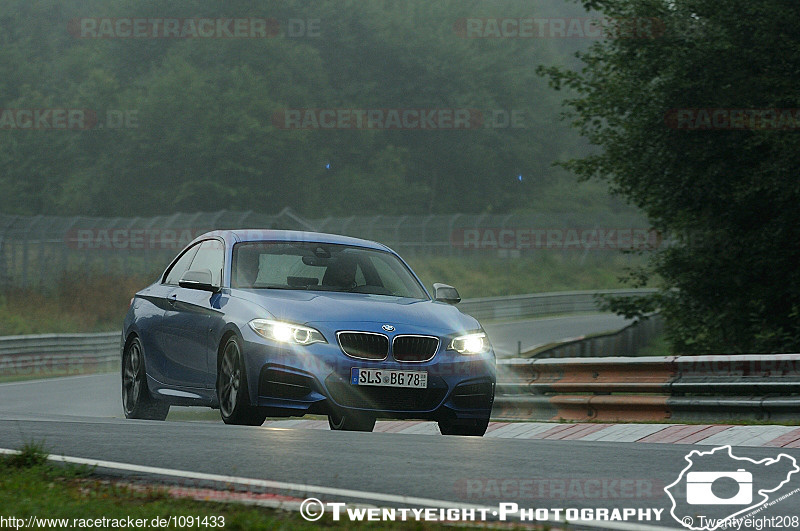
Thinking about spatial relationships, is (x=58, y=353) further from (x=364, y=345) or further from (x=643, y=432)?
(x=364, y=345)

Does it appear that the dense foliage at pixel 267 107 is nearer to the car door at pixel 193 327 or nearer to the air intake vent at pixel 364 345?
the car door at pixel 193 327

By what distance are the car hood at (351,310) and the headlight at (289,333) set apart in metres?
0.06

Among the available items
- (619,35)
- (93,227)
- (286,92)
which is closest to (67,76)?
(286,92)

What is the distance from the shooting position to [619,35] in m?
22.1

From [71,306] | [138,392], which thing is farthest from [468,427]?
[71,306]

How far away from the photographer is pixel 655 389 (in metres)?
12.1

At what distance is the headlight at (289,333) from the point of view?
9.23 metres

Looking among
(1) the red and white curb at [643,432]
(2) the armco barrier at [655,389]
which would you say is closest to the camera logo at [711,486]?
(1) the red and white curb at [643,432]

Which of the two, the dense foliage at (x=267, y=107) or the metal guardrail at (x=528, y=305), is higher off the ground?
the dense foliage at (x=267, y=107)

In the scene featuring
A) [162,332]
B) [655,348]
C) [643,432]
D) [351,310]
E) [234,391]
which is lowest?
[655,348]

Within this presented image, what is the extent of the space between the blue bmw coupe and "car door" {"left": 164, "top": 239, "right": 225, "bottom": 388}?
12 mm

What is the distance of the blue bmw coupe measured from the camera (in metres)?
9.22

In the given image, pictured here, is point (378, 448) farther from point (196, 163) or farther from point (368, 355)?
point (196, 163)

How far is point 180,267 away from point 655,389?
448 cm
